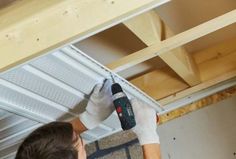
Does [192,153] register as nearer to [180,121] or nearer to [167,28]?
[180,121]

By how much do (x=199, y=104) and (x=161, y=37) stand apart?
916 millimetres

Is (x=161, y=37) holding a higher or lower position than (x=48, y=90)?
higher

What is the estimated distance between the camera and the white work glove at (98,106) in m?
2.48

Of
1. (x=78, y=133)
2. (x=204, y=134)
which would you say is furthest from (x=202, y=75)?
(x=78, y=133)

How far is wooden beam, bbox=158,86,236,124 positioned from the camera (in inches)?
123

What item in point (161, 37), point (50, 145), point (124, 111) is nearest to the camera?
point (50, 145)

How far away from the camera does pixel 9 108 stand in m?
2.49

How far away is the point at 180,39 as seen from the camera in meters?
2.37

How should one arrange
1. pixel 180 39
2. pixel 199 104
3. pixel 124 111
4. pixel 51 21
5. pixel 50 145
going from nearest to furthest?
pixel 51 21, pixel 50 145, pixel 124 111, pixel 180 39, pixel 199 104

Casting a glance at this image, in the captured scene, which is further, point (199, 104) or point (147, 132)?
point (199, 104)

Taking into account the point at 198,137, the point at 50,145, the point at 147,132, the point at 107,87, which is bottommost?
the point at 50,145

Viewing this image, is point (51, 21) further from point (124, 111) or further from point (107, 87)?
point (107, 87)

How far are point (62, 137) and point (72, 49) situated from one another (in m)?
0.49

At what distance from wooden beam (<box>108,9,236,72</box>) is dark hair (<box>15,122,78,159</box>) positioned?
2.44 ft
